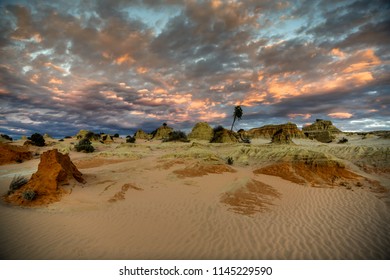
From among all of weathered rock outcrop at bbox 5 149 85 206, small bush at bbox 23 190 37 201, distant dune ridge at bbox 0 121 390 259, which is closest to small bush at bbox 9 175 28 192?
distant dune ridge at bbox 0 121 390 259

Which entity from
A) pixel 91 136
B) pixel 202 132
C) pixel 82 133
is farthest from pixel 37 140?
pixel 202 132

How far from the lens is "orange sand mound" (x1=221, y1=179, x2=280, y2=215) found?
1090 cm

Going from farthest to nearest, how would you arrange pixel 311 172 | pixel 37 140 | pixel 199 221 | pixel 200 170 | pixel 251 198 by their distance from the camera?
pixel 37 140
pixel 200 170
pixel 311 172
pixel 251 198
pixel 199 221

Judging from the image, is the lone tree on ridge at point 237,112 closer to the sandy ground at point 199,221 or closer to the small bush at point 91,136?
the small bush at point 91,136

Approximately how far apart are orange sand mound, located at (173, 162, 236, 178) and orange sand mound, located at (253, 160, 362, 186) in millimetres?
2916

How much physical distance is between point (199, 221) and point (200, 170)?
29.0 ft

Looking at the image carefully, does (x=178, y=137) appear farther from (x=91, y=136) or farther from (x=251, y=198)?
(x=251, y=198)

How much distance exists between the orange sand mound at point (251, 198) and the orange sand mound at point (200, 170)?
13.1 ft

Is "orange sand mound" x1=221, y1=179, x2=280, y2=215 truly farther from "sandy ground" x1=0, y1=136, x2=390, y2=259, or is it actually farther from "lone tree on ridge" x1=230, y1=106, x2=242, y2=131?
"lone tree on ridge" x1=230, y1=106, x2=242, y2=131

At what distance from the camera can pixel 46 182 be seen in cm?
1114

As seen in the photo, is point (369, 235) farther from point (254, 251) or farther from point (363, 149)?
point (363, 149)

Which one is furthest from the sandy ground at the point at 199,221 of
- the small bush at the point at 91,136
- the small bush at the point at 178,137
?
the small bush at the point at 91,136

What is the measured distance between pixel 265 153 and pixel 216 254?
715 inches

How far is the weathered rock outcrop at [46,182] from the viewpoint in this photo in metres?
10.5
